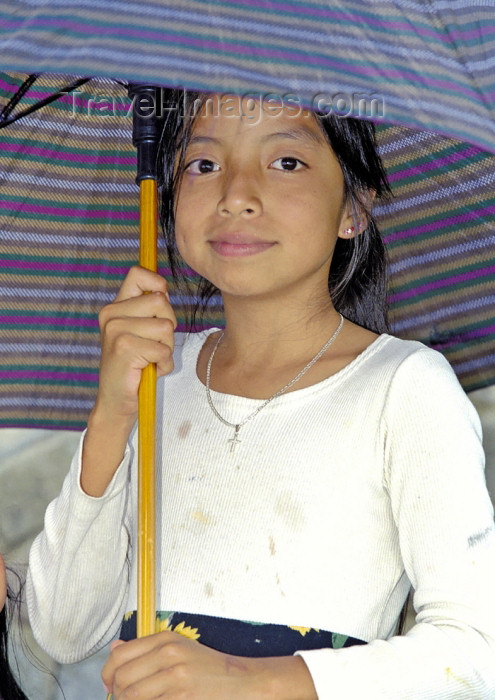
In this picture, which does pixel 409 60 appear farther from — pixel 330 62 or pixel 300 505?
pixel 300 505

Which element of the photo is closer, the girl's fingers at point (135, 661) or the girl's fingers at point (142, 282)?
the girl's fingers at point (135, 661)

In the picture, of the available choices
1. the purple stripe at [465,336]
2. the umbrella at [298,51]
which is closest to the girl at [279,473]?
the purple stripe at [465,336]

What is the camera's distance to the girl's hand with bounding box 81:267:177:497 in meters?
1.38

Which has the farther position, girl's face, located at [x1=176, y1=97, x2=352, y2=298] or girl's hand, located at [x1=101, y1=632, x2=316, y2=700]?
girl's face, located at [x1=176, y1=97, x2=352, y2=298]

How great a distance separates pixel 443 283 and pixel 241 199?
1.08ft

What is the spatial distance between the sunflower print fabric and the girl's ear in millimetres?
597

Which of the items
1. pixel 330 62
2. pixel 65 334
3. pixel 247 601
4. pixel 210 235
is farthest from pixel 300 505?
pixel 330 62

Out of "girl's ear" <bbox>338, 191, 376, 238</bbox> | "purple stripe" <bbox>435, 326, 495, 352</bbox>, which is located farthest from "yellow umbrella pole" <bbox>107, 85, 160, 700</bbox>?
"purple stripe" <bbox>435, 326, 495, 352</bbox>

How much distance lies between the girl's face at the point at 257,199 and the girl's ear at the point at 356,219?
35mm

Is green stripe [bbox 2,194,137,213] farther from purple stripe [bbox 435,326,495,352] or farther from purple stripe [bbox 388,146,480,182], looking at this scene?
purple stripe [bbox 435,326,495,352]

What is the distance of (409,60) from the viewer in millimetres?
997

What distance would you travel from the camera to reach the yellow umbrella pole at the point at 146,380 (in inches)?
50.1

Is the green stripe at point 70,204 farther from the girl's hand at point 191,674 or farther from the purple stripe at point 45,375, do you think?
the girl's hand at point 191,674

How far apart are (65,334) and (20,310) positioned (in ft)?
0.32
